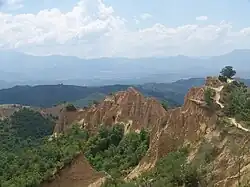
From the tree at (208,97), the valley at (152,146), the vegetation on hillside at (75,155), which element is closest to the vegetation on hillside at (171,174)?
the valley at (152,146)

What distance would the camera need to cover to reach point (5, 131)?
67188 millimetres

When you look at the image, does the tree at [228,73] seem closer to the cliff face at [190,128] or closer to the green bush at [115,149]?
the cliff face at [190,128]

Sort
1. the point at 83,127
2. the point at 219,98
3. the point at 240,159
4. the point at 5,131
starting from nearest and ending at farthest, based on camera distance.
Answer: the point at 240,159
the point at 219,98
the point at 83,127
the point at 5,131

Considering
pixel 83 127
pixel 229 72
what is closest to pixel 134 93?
pixel 83 127

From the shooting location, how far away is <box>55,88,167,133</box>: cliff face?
46.1 m

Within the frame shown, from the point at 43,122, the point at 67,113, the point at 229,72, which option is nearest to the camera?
the point at 229,72

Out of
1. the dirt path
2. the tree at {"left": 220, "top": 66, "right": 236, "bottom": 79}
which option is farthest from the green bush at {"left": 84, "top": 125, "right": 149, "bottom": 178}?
the tree at {"left": 220, "top": 66, "right": 236, "bottom": 79}

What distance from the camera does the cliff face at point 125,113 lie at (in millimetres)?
46125

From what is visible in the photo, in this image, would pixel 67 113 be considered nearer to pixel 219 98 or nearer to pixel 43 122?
pixel 43 122

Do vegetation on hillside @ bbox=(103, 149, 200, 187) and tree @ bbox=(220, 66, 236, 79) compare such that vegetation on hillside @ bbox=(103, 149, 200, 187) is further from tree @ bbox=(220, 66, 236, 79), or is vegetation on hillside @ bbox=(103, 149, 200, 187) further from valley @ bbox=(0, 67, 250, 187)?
tree @ bbox=(220, 66, 236, 79)

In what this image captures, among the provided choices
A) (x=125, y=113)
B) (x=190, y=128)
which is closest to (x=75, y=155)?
(x=190, y=128)

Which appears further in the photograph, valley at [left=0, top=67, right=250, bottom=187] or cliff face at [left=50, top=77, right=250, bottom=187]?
valley at [left=0, top=67, right=250, bottom=187]

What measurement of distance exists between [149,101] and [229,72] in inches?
353

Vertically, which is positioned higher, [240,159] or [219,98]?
[219,98]
